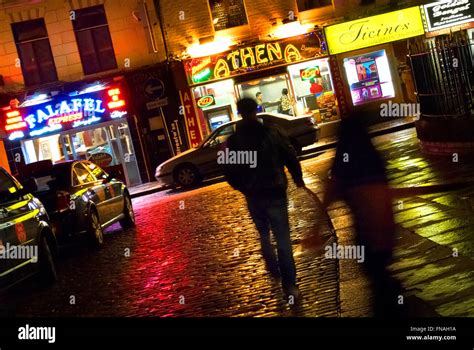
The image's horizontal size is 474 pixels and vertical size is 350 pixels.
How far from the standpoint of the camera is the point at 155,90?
25.2m

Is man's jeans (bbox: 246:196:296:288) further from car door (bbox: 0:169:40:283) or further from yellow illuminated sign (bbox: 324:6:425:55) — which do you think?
yellow illuminated sign (bbox: 324:6:425:55)

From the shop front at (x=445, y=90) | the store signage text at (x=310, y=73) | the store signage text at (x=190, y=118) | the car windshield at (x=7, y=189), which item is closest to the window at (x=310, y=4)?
the store signage text at (x=310, y=73)

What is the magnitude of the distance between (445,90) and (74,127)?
15961 mm

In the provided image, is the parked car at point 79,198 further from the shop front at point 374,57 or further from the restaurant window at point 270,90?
the shop front at point 374,57

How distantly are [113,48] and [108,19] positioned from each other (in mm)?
1008

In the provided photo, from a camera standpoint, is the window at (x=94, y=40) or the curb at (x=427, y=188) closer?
the curb at (x=427, y=188)

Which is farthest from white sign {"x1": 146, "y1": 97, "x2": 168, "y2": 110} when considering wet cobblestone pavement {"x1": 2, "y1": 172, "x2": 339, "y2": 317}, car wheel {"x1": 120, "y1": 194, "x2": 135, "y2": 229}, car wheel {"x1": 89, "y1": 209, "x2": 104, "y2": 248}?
car wheel {"x1": 89, "y1": 209, "x2": 104, "y2": 248}

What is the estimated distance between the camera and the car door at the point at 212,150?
2114 centimetres

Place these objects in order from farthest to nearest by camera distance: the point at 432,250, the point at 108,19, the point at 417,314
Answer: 1. the point at 108,19
2. the point at 432,250
3. the point at 417,314

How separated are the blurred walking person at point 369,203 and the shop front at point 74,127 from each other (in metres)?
15.1

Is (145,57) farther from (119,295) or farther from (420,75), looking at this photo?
(119,295)

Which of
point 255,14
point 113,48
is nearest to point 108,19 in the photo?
point 113,48

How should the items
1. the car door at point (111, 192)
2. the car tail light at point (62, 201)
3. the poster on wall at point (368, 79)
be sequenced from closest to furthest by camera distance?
the car tail light at point (62, 201)
the car door at point (111, 192)
the poster on wall at point (368, 79)

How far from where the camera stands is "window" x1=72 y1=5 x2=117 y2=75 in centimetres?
2653
